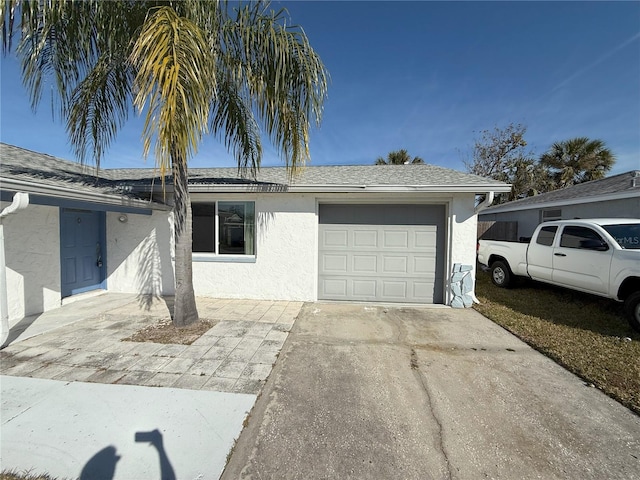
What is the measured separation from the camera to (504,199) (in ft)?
70.3

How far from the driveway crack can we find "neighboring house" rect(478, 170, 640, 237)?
8409 mm

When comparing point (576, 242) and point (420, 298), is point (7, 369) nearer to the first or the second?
point (420, 298)

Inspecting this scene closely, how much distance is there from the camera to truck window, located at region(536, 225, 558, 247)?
663 centimetres

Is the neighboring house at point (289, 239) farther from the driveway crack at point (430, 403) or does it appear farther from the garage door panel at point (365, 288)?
the driveway crack at point (430, 403)

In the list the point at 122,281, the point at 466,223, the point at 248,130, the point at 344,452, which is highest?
the point at 248,130

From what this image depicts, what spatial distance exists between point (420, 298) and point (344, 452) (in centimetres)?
497

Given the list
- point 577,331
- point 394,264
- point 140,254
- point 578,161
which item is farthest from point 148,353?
point 578,161

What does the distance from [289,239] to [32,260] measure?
5133 millimetres

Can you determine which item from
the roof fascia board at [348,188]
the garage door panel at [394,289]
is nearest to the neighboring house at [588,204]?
the roof fascia board at [348,188]

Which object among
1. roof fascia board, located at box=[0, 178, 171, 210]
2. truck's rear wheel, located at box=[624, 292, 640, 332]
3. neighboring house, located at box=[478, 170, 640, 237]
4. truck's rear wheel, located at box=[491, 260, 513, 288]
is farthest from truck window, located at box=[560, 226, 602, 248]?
roof fascia board, located at box=[0, 178, 171, 210]

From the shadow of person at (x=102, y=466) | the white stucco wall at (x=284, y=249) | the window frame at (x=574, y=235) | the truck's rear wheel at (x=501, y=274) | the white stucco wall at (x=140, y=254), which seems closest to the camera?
the shadow of person at (x=102, y=466)

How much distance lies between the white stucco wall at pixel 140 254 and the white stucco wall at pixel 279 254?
1338 millimetres

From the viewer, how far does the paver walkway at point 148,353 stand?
3.25 m

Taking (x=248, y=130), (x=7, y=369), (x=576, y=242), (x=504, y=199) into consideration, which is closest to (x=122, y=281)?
(x=7, y=369)
